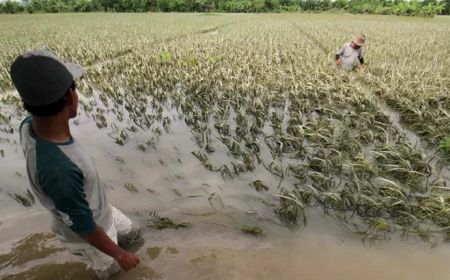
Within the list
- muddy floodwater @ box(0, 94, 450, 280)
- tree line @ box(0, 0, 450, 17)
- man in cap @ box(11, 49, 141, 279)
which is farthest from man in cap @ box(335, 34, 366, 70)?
tree line @ box(0, 0, 450, 17)

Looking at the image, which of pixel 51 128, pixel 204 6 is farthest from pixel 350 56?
pixel 204 6

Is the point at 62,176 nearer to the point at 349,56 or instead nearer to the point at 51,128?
the point at 51,128

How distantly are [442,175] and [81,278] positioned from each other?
3.59 metres

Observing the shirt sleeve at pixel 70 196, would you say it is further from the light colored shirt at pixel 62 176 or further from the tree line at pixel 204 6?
the tree line at pixel 204 6

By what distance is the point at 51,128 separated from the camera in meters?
1.52

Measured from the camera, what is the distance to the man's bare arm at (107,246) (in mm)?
1698

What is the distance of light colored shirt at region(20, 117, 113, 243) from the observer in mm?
1462

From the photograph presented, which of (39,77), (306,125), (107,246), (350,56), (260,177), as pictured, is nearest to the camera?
(39,77)

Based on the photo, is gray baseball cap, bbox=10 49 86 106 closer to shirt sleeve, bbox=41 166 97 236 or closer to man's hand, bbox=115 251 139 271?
shirt sleeve, bbox=41 166 97 236

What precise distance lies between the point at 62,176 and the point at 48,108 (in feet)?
1.00

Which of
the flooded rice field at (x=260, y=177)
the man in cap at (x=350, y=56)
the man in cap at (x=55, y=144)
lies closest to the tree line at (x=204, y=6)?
the man in cap at (x=350, y=56)

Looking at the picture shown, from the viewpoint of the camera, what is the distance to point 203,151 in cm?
407

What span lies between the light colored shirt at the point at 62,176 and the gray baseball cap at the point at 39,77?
20 cm

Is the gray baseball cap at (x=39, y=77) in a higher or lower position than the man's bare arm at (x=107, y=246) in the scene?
higher
